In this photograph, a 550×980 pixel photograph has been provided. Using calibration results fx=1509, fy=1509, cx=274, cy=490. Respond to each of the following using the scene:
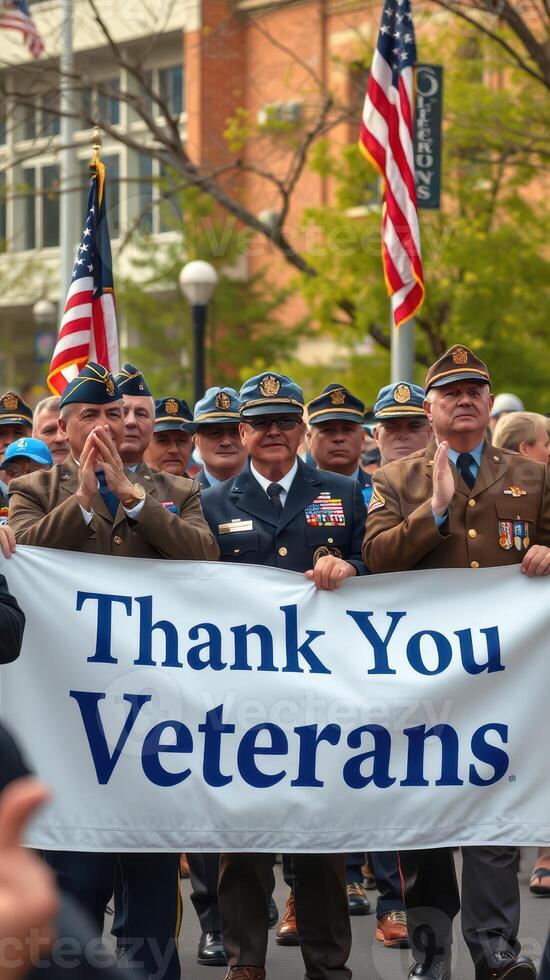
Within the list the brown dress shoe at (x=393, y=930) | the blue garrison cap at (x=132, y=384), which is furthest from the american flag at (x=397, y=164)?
the brown dress shoe at (x=393, y=930)

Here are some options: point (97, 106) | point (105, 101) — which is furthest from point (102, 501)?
point (105, 101)

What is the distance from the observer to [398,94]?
10.4m

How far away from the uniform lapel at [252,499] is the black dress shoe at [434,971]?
1722 mm

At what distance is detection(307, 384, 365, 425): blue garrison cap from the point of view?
7480 millimetres

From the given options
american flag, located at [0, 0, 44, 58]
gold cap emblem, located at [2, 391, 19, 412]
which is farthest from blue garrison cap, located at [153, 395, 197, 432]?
american flag, located at [0, 0, 44, 58]

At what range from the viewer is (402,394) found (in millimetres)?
7629

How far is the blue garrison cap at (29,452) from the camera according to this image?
738 cm

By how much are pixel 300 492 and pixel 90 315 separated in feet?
9.32

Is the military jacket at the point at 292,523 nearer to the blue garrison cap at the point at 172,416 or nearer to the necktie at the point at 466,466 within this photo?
the necktie at the point at 466,466

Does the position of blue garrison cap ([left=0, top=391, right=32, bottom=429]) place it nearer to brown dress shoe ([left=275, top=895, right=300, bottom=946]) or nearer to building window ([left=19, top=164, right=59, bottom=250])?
brown dress shoe ([left=275, top=895, right=300, bottom=946])

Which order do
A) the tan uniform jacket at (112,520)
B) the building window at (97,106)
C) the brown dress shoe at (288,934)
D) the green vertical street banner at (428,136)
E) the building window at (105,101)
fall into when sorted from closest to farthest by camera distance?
the tan uniform jacket at (112,520), the brown dress shoe at (288,934), the green vertical street banner at (428,136), the building window at (97,106), the building window at (105,101)

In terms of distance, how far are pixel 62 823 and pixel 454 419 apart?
6.63 ft

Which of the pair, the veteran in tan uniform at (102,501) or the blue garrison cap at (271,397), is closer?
the veteran in tan uniform at (102,501)

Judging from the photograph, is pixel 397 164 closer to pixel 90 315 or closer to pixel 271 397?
pixel 90 315
